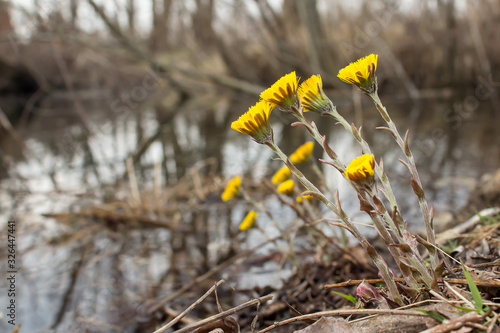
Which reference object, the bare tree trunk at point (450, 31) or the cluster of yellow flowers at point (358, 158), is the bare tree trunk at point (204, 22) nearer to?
the bare tree trunk at point (450, 31)

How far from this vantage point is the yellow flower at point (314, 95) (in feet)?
3.04

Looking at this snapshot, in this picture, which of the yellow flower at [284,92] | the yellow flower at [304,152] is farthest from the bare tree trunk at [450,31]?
the yellow flower at [284,92]

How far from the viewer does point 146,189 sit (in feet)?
10.8

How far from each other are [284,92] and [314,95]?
90mm

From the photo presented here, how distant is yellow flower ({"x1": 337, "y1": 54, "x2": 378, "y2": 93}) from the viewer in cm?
89

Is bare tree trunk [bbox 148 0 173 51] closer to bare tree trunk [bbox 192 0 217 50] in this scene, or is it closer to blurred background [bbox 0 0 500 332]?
blurred background [bbox 0 0 500 332]

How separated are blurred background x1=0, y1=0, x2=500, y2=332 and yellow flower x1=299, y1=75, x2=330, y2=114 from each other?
108 centimetres

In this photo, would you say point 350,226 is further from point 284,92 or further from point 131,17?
point 131,17

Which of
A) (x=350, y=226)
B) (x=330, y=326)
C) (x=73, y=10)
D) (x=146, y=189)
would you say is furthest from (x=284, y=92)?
(x=73, y=10)

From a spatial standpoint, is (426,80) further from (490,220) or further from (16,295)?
(16,295)

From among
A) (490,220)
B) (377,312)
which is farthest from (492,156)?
(377,312)

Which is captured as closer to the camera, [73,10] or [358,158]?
[358,158]

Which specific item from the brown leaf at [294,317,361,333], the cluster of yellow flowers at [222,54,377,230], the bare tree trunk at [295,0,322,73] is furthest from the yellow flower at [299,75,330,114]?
the bare tree trunk at [295,0,322,73]

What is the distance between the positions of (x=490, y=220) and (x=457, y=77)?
826 cm
